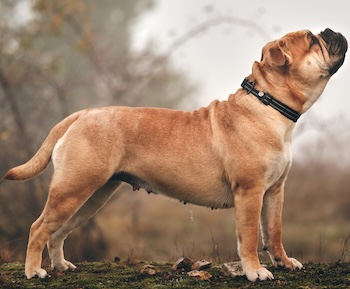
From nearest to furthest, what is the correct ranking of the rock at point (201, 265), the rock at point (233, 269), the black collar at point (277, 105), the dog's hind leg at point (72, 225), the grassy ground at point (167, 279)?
the grassy ground at point (167, 279), the rock at point (233, 269), the black collar at point (277, 105), the rock at point (201, 265), the dog's hind leg at point (72, 225)

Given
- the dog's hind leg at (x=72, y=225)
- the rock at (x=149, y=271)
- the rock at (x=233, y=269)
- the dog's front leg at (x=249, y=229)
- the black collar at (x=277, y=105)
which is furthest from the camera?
the dog's hind leg at (x=72, y=225)

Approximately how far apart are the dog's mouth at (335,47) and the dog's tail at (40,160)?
226 cm

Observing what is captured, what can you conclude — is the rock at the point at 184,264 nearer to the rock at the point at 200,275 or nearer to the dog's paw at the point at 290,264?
the rock at the point at 200,275

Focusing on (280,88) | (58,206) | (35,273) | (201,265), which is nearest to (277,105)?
(280,88)

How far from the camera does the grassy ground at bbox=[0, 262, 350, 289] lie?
4.68 meters

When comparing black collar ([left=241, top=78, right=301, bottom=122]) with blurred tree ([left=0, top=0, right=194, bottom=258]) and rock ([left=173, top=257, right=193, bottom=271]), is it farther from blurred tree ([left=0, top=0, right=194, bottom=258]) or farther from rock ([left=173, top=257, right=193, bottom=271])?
blurred tree ([left=0, top=0, right=194, bottom=258])

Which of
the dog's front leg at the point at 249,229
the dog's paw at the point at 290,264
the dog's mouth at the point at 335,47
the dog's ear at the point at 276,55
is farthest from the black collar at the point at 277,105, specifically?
the dog's paw at the point at 290,264

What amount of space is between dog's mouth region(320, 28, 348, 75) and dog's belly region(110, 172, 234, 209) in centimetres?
138

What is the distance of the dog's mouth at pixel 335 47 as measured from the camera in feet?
16.5

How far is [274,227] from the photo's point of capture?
5277 millimetres

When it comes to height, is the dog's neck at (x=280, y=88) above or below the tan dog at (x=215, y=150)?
above

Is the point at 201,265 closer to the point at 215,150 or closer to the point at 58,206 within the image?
the point at 215,150

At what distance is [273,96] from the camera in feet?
16.6

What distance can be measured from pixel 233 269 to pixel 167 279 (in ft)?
1.85
